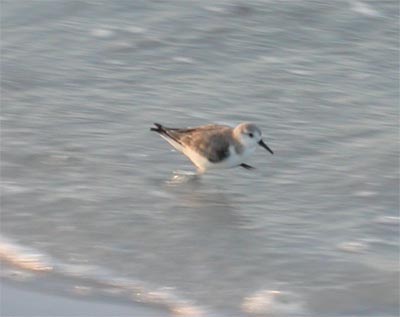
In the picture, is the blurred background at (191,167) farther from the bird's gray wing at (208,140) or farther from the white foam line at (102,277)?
the bird's gray wing at (208,140)

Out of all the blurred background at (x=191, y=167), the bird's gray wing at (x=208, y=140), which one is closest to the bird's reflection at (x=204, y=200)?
the blurred background at (x=191, y=167)

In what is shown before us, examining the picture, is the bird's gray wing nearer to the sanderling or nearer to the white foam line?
the sanderling

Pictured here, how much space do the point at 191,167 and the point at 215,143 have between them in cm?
25

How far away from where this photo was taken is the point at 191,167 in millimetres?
7352

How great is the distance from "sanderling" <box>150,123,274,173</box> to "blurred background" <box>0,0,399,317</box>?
0.43 ft

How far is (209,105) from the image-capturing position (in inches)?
319

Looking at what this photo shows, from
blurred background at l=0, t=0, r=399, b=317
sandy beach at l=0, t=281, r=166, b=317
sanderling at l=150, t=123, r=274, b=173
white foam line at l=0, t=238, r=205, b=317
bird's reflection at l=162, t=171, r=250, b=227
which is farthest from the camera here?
sanderling at l=150, t=123, r=274, b=173

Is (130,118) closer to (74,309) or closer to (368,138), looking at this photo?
(368,138)

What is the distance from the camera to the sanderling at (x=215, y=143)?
279 inches

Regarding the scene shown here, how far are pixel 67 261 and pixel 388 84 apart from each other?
310 centimetres

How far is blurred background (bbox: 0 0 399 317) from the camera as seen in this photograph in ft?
19.1

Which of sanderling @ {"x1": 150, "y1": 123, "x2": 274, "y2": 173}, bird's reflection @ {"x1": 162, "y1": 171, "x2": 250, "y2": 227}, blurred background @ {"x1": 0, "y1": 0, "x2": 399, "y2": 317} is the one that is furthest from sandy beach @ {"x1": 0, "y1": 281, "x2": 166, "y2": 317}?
sanderling @ {"x1": 150, "y1": 123, "x2": 274, "y2": 173}

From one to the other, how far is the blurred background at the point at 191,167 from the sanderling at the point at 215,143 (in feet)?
0.43

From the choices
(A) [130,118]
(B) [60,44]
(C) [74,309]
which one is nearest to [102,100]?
(A) [130,118]
